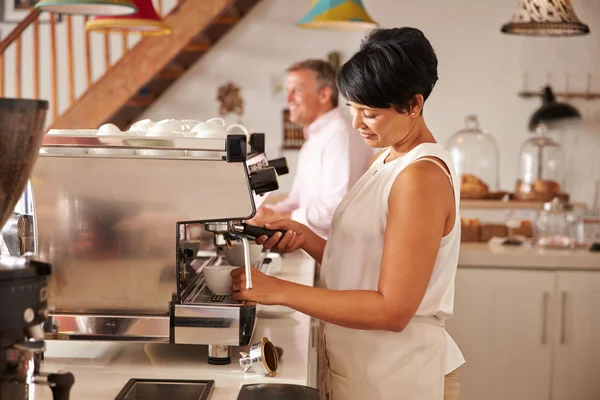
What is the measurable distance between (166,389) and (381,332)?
52cm

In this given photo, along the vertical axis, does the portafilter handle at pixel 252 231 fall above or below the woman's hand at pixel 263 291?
above

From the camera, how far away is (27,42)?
300 inches

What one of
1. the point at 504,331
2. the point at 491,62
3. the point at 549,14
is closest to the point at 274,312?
the point at 504,331

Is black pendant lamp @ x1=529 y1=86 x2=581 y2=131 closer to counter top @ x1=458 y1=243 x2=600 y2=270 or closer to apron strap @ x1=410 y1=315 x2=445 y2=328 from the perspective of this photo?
counter top @ x1=458 y1=243 x2=600 y2=270

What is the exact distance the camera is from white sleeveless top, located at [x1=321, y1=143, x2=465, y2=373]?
1.83 meters

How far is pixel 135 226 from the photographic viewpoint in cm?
188

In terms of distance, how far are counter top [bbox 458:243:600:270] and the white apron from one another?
7.27 feet

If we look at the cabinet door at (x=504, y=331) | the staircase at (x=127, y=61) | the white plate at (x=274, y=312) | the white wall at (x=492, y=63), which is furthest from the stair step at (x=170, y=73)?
the white plate at (x=274, y=312)

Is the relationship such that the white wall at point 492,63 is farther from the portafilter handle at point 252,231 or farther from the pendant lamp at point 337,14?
the portafilter handle at point 252,231

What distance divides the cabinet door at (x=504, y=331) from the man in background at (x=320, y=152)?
765 millimetres

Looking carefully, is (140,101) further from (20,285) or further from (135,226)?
(20,285)

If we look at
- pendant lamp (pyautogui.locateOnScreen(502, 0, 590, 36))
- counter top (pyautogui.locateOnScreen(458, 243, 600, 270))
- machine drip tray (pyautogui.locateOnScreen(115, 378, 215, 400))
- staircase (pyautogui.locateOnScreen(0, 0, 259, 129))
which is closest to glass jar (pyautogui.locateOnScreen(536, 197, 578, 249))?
counter top (pyautogui.locateOnScreen(458, 243, 600, 270))

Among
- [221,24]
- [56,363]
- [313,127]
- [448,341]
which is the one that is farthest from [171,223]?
[221,24]

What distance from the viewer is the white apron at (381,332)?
1.88 metres
